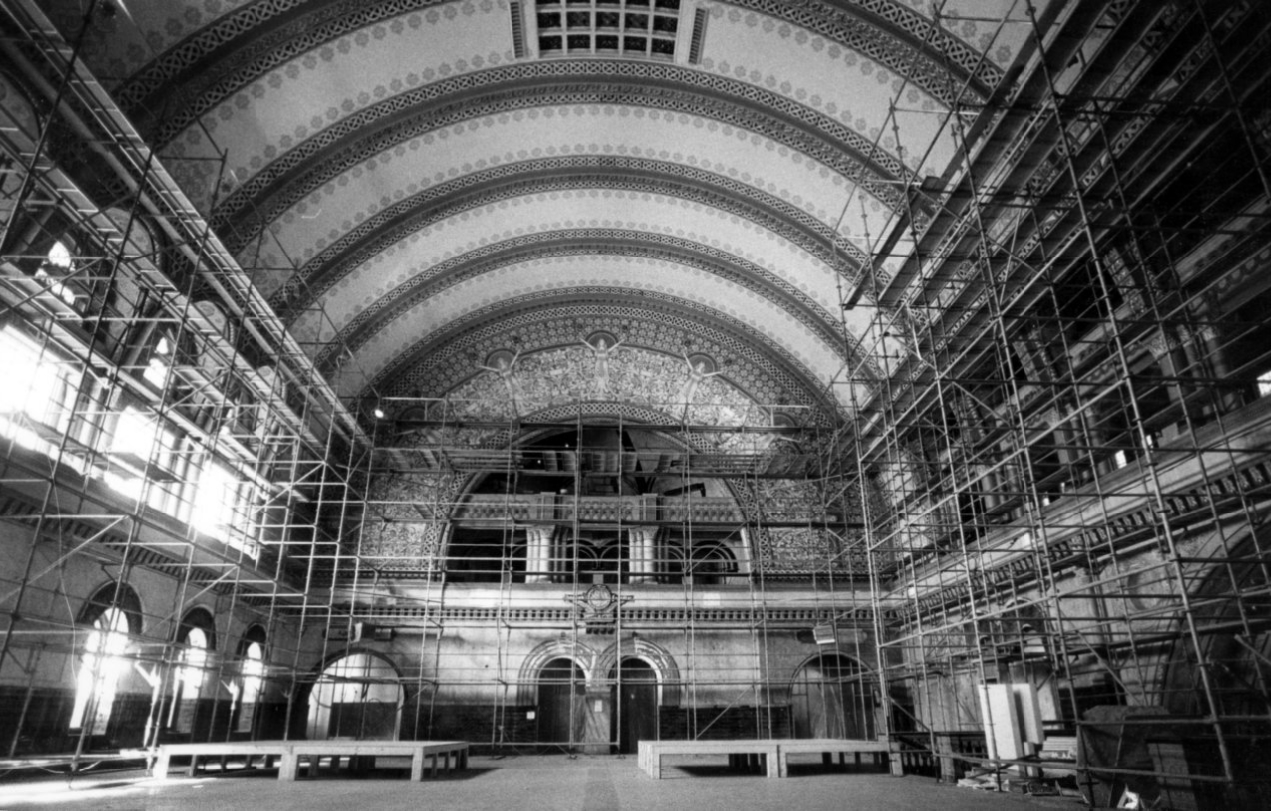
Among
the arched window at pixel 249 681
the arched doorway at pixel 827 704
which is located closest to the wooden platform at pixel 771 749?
the arched doorway at pixel 827 704

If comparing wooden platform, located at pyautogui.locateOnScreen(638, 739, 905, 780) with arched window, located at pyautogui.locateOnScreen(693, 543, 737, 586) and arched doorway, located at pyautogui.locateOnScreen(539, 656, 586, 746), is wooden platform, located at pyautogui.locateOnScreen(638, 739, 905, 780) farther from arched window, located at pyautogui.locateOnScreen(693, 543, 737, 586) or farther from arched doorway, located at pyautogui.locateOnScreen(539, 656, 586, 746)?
arched window, located at pyautogui.locateOnScreen(693, 543, 737, 586)

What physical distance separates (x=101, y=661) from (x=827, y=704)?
37.2 ft

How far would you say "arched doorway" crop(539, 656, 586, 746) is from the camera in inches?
557

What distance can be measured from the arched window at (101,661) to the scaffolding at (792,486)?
80 millimetres

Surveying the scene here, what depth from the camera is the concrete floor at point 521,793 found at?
19.4ft

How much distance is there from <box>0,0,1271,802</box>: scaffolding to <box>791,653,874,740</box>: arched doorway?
62 mm

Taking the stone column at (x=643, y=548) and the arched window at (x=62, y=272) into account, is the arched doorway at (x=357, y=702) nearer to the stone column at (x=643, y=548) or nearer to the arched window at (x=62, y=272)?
the stone column at (x=643, y=548)

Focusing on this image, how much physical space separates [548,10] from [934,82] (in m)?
5.08

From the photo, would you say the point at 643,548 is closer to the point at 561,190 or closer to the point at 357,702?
the point at 357,702

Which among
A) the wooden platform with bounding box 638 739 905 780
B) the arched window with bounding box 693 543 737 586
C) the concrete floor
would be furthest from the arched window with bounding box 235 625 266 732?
the arched window with bounding box 693 543 737 586

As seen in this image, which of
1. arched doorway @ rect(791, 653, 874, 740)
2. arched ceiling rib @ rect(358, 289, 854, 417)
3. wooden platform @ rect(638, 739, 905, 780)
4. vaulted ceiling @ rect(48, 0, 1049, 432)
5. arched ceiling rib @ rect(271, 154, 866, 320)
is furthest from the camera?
arched ceiling rib @ rect(358, 289, 854, 417)

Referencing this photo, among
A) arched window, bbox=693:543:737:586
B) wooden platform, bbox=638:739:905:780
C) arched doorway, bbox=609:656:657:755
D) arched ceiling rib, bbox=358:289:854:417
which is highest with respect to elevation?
arched ceiling rib, bbox=358:289:854:417

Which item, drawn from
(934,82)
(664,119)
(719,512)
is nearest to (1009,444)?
(934,82)

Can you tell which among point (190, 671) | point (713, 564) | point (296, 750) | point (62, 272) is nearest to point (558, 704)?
point (713, 564)
